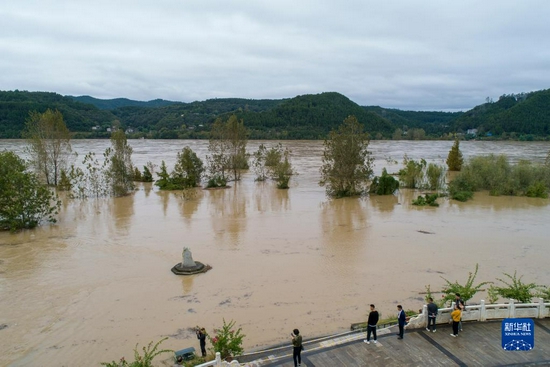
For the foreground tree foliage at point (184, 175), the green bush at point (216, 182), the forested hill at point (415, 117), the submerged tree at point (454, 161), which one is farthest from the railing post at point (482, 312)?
the forested hill at point (415, 117)

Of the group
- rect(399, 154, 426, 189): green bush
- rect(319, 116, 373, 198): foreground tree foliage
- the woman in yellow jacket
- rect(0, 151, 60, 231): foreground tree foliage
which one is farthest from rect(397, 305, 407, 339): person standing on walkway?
rect(399, 154, 426, 189): green bush

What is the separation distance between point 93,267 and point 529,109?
384ft

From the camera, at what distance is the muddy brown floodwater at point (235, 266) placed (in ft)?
42.9

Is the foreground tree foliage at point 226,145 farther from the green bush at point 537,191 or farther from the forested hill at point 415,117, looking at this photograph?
the forested hill at point 415,117

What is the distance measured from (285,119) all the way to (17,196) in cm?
10324

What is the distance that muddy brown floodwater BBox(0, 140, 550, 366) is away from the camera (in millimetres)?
13086

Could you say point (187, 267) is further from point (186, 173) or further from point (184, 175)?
point (184, 175)

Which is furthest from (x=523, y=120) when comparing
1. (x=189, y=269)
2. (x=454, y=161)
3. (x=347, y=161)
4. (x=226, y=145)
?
(x=189, y=269)

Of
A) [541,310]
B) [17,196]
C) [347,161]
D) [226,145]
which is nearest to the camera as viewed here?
[541,310]

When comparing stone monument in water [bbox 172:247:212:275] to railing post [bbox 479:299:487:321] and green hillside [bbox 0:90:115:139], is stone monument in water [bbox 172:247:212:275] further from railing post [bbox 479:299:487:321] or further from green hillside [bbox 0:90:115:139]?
green hillside [bbox 0:90:115:139]

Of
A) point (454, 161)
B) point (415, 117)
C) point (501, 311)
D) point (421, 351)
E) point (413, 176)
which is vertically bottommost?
point (421, 351)

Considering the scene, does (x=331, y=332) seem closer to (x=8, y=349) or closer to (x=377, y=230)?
(x=8, y=349)

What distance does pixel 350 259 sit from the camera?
1938 centimetres

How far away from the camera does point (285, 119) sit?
12362 cm
